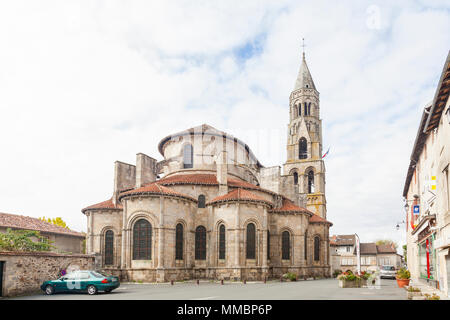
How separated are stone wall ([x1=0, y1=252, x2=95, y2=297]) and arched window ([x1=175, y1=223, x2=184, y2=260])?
32.5ft

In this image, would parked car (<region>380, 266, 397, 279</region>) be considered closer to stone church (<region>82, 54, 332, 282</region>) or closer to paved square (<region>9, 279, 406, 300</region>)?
stone church (<region>82, 54, 332, 282</region>)

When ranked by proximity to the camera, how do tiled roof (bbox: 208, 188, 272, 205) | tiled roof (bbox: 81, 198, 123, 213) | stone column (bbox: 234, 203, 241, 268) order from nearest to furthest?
1. stone column (bbox: 234, 203, 241, 268)
2. tiled roof (bbox: 208, 188, 272, 205)
3. tiled roof (bbox: 81, 198, 123, 213)

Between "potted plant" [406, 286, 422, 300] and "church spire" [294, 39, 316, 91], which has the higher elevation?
"church spire" [294, 39, 316, 91]

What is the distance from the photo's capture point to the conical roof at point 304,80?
6338 cm

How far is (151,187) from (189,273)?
24.8 ft

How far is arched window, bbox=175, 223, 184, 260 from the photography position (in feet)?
107

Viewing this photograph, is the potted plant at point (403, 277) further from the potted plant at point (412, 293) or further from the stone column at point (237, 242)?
the stone column at point (237, 242)

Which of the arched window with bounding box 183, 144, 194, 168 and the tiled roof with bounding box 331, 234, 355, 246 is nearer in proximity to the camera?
the arched window with bounding box 183, 144, 194, 168

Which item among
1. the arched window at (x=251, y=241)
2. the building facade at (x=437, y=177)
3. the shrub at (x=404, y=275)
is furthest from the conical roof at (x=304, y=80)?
the shrub at (x=404, y=275)

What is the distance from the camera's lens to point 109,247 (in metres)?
34.8

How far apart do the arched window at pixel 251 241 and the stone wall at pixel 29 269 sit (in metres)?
14.4

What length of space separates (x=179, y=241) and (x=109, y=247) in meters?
6.47

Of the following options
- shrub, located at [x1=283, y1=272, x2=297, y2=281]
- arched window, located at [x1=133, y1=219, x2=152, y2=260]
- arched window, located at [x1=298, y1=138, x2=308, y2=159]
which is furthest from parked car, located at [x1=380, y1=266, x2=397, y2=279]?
arched window, located at [x1=298, y1=138, x2=308, y2=159]

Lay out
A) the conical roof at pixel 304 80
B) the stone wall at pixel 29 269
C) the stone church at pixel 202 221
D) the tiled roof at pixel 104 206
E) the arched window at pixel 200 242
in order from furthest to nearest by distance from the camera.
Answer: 1. the conical roof at pixel 304 80
2. the tiled roof at pixel 104 206
3. the arched window at pixel 200 242
4. the stone church at pixel 202 221
5. the stone wall at pixel 29 269
